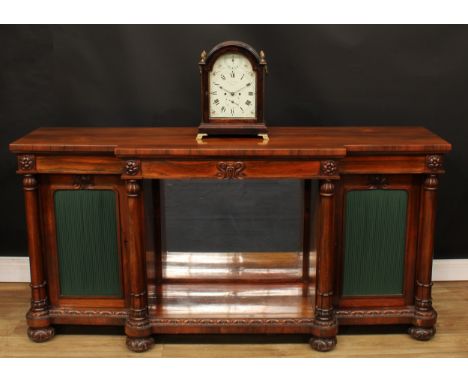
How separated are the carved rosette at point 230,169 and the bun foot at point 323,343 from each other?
34.6 inches

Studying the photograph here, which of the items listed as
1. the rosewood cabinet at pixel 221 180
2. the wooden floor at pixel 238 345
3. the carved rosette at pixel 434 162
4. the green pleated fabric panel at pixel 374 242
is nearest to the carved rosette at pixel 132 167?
the rosewood cabinet at pixel 221 180

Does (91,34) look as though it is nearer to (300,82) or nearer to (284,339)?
(300,82)

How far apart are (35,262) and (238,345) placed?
3.45 feet

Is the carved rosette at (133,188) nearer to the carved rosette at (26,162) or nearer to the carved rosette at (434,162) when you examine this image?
the carved rosette at (26,162)

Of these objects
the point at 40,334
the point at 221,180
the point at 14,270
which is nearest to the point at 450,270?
the point at 221,180

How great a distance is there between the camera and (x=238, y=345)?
3459 mm

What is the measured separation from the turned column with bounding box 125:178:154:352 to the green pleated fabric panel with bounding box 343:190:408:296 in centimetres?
96

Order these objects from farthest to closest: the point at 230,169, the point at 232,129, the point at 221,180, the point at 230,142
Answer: the point at 221,180 → the point at 232,129 → the point at 230,142 → the point at 230,169

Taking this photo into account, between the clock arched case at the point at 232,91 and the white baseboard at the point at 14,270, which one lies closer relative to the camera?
the clock arched case at the point at 232,91

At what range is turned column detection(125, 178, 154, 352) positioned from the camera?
326 cm

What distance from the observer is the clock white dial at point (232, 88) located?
10.9 ft

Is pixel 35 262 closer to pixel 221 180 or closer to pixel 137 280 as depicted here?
pixel 137 280

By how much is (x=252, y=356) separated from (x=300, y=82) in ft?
4.92

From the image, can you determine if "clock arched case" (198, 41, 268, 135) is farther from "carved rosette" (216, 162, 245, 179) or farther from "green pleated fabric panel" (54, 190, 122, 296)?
"green pleated fabric panel" (54, 190, 122, 296)
